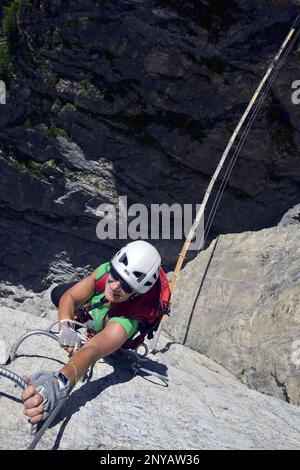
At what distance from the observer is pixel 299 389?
27.8 feet

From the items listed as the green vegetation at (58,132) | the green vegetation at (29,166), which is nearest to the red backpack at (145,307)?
the green vegetation at (58,132)

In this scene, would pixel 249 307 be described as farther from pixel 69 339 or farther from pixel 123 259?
pixel 69 339

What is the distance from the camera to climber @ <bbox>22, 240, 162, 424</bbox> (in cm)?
500

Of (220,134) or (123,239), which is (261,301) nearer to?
(220,134)

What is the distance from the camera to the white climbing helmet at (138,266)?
18.5 ft

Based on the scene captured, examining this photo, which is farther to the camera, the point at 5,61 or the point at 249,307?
the point at 5,61

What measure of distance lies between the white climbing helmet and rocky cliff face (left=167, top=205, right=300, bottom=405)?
458cm

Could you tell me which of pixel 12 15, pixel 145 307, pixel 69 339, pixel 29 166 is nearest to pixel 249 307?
pixel 145 307

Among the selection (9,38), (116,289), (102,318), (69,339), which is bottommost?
(69,339)

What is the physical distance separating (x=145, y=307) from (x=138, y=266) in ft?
2.16

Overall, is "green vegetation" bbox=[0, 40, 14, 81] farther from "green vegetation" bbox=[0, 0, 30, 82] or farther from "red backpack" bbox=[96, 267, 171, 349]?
"red backpack" bbox=[96, 267, 171, 349]

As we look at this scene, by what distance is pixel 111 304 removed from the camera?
238 inches

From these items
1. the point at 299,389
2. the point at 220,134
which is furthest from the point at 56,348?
the point at 220,134
